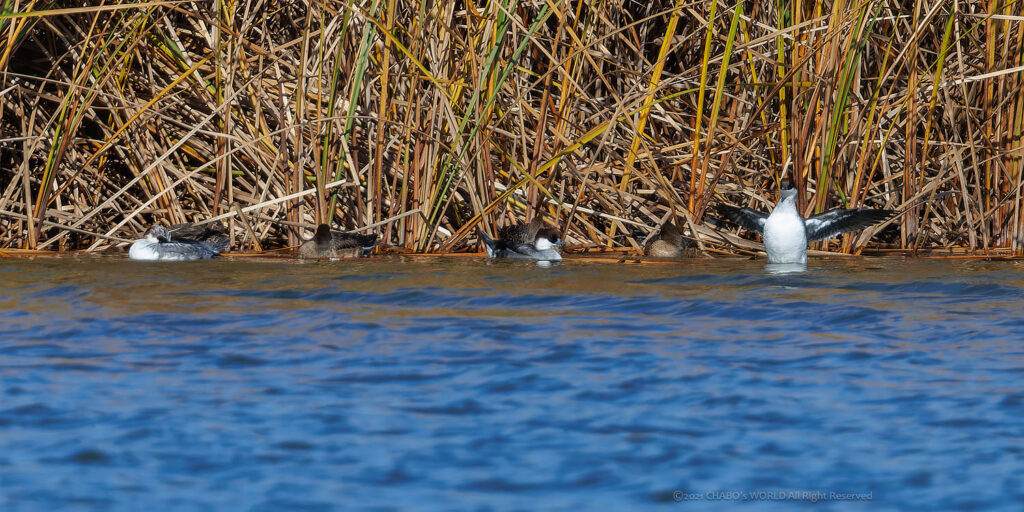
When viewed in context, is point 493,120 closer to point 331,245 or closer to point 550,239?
point 550,239

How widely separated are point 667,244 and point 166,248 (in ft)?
10.7

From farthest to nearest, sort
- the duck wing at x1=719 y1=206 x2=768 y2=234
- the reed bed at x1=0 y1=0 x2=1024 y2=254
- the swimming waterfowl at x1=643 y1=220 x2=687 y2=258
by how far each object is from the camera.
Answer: the duck wing at x1=719 y1=206 x2=768 y2=234
the swimming waterfowl at x1=643 y1=220 x2=687 y2=258
the reed bed at x1=0 y1=0 x2=1024 y2=254

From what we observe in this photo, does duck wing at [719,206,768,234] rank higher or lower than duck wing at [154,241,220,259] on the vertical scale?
higher

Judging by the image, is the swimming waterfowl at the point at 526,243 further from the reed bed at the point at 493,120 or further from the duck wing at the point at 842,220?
the duck wing at the point at 842,220

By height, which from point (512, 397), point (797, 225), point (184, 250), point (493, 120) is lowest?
point (512, 397)

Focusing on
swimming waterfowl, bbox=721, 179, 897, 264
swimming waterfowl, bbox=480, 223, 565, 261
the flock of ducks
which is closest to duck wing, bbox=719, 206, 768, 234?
the flock of ducks

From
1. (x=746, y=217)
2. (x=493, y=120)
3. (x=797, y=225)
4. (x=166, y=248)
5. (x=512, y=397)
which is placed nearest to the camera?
(x=512, y=397)

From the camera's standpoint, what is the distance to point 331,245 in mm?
8102

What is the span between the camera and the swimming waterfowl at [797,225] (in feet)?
25.3

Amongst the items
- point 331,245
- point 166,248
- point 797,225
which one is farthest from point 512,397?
point 166,248

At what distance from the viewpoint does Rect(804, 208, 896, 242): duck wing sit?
769cm

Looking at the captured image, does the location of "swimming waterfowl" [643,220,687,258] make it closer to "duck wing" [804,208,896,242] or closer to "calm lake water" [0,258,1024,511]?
"duck wing" [804,208,896,242]

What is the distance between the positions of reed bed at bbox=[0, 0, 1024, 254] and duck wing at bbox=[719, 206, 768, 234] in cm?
17

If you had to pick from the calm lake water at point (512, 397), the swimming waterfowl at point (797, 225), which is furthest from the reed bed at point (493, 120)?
the calm lake water at point (512, 397)
